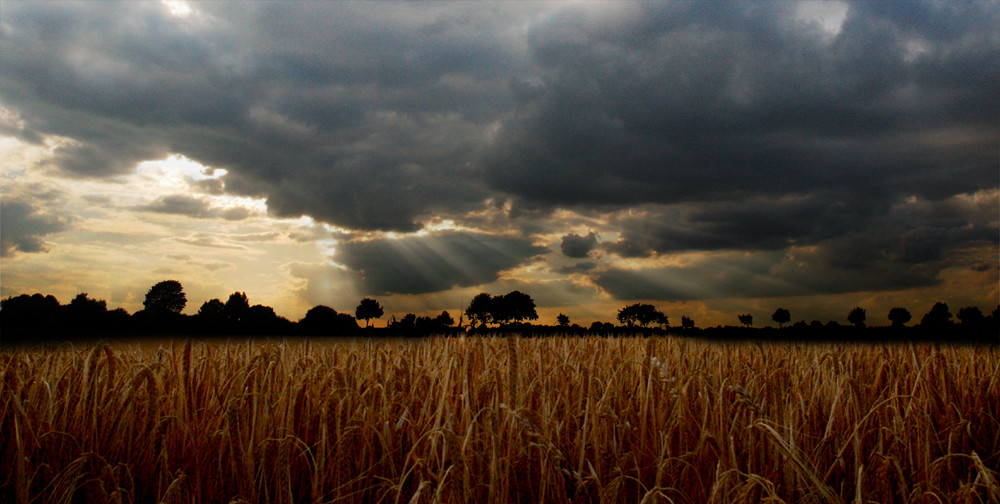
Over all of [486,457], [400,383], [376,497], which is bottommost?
[376,497]

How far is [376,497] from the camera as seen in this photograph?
11.0ft

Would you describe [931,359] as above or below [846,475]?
above

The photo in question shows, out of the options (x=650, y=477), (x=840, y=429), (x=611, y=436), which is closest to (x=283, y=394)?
(x=611, y=436)

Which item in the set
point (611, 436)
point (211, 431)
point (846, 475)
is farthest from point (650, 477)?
point (211, 431)

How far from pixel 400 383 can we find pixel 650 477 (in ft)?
7.95

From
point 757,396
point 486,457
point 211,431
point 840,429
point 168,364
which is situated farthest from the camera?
point 168,364

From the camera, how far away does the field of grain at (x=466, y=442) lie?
3.04 m

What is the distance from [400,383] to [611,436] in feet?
6.91

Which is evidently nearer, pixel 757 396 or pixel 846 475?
pixel 846 475

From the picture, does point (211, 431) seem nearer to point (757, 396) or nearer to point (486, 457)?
point (486, 457)

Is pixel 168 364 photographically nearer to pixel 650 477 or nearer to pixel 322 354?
pixel 322 354

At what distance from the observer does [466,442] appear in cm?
277

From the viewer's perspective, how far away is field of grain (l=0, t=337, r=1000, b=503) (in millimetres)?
3043

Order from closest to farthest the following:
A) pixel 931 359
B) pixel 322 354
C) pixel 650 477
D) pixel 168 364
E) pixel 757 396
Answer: pixel 650 477, pixel 757 396, pixel 168 364, pixel 931 359, pixel 322 354
